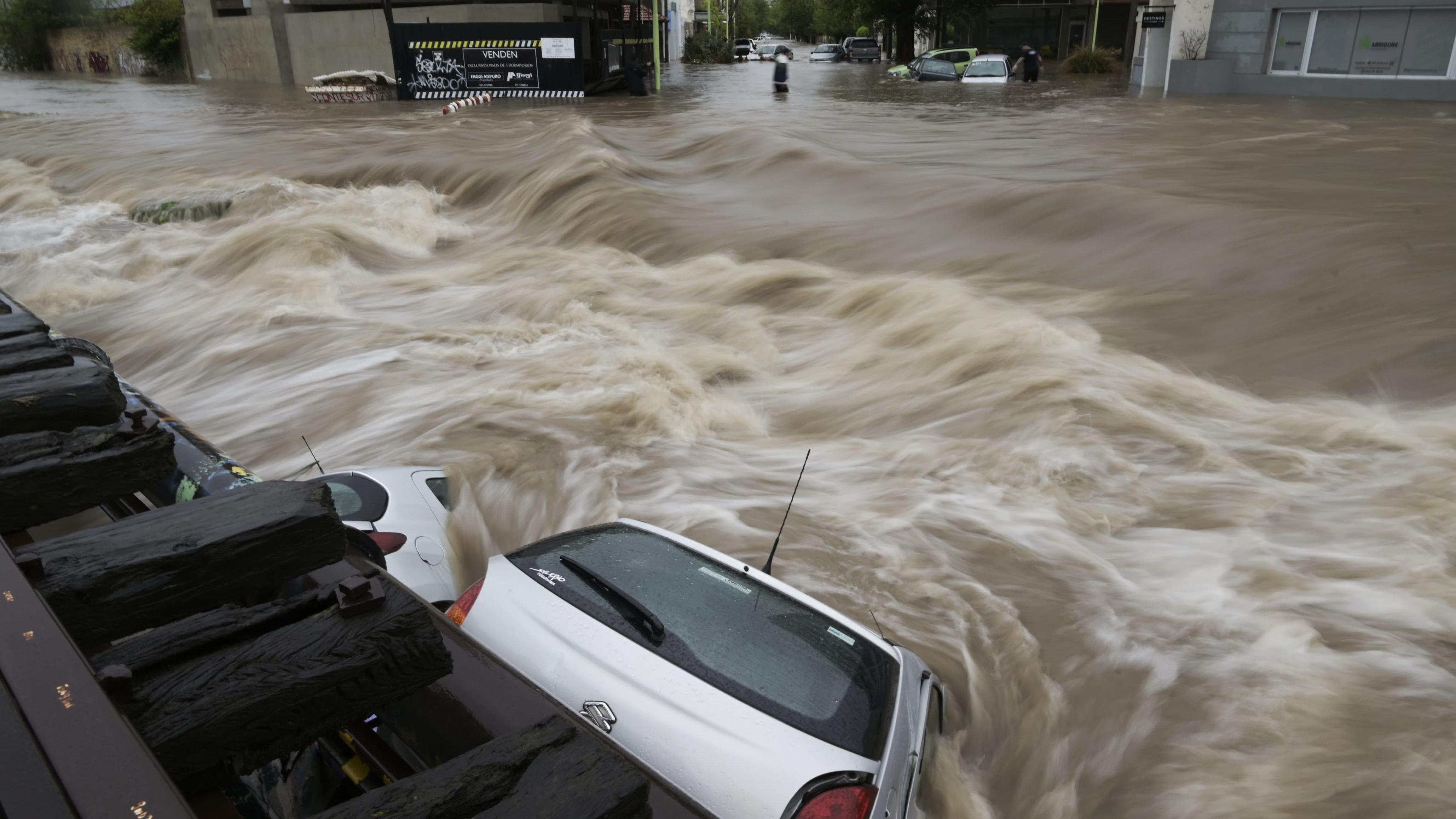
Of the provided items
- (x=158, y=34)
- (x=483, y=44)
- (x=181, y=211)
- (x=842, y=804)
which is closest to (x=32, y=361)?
(x=842, y=804)

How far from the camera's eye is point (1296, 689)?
399cm

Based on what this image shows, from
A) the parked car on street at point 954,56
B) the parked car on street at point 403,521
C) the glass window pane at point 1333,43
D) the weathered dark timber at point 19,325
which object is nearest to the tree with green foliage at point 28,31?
the parked car on street at point 954,56

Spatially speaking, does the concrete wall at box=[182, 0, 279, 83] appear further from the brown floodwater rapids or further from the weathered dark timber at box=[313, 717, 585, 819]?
the weathered dark timber at box=[313, 717, 585, 819]

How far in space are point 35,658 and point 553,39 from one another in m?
26.6

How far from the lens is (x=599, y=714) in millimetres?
2775

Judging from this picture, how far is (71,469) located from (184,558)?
71cm

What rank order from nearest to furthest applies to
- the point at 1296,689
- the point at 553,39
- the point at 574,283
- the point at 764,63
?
1. the point at 1296,689
2. the point at 574,283
3. the point at 553,39
4. the point at 764,63

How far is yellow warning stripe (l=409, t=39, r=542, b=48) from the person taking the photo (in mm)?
25719

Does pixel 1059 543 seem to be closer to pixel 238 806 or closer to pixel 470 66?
pixel 238 806

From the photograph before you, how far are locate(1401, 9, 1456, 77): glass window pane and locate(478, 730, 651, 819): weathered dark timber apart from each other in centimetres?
2622

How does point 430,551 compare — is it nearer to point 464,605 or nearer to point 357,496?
point 357,496

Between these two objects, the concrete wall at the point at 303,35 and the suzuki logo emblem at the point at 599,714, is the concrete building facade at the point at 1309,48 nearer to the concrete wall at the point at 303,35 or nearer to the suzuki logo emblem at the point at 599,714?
the concrete wall at the point at 303,35

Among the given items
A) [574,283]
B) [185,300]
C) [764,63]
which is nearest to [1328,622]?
[574,283]

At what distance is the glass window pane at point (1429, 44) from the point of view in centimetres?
2061
